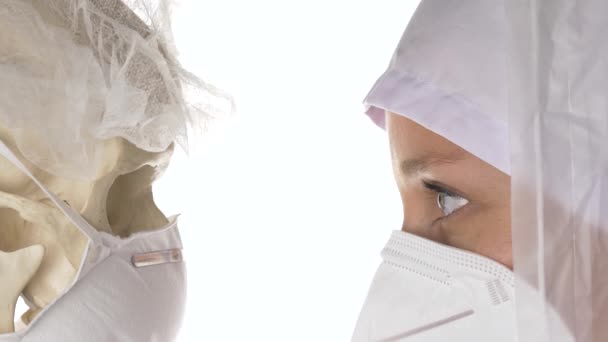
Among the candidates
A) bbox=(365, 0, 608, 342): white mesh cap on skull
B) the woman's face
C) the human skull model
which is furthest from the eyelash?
the human skull model

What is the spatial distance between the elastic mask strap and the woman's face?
50 centimetres

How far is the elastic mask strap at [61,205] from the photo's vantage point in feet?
4.23

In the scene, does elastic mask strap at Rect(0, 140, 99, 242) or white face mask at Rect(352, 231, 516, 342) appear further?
elastic mask strap at Rect(0, 140, 99, 242)

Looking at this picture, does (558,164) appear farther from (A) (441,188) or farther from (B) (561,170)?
(A) (441,188)

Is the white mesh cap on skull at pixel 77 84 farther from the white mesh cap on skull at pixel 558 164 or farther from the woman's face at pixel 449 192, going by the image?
the white mesh cap on skull at pixel 558 164

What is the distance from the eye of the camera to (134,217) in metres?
1.49

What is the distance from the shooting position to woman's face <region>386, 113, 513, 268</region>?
117 cm

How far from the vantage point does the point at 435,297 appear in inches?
48.7

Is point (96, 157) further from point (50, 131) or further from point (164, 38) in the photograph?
point (164, 38)

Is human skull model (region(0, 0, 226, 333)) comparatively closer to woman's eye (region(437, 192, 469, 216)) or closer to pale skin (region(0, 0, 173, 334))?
pale skin (region(0, 0, 173, 334))

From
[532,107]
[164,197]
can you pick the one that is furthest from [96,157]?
[164,197]

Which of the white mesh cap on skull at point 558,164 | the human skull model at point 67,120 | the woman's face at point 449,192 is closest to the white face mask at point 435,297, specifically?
the woman's face at point 449,192

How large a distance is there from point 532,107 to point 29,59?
77 cm

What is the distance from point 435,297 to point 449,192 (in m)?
0.16
